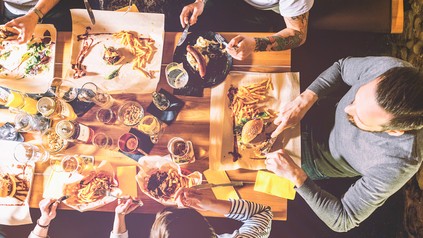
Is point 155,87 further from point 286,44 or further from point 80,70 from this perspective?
point 286,44

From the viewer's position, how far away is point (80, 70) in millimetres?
2025

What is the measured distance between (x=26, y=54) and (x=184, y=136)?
44.2 inches

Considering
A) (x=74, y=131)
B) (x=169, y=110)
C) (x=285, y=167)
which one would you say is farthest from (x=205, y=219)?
(x=74, y=131)

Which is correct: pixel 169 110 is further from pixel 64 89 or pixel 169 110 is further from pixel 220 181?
pixel 64 89

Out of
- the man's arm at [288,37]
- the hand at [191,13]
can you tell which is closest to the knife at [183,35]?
the hand at [191,13]

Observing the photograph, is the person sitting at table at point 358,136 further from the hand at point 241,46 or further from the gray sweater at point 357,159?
the hand at point 241,46

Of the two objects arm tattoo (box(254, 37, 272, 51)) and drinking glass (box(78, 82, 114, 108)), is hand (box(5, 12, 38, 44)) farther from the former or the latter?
arm tattoo (box(254, 37, 272, 51))

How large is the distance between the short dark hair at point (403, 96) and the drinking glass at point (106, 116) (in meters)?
1.39

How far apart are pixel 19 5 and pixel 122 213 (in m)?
1.48

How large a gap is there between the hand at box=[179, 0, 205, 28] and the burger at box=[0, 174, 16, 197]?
1382 mm

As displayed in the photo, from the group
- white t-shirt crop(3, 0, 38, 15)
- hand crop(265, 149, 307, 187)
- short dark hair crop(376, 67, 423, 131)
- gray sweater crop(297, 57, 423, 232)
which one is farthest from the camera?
white t-shirt crop(3, 0, 38, 15)

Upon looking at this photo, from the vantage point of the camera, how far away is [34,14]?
2045mm

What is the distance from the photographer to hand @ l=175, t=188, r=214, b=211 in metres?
1.87

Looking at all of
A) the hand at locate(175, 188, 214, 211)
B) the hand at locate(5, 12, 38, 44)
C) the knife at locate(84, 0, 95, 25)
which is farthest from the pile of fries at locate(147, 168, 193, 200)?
the hand at locate(5, 12, 38, 44)
